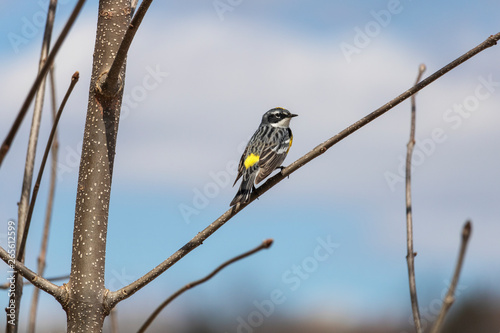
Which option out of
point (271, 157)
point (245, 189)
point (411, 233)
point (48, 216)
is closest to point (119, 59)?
point (48, 216)

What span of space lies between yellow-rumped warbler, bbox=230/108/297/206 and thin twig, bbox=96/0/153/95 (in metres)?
2.44

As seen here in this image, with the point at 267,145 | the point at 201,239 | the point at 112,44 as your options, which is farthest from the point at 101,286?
the point at 267,145

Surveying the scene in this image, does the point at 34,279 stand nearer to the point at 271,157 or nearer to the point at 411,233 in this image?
the point at 411,233

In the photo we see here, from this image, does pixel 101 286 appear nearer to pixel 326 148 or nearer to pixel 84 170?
pixel 84 170

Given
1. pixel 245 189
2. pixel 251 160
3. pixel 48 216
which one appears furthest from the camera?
pixel 251 160

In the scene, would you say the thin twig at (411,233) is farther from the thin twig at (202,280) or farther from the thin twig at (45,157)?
the thin twig at (45,157)

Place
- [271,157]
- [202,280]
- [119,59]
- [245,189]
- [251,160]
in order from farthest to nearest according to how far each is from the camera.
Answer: [251,160], [271,157], [245,189], [119,59], [202,280]

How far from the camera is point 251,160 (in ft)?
22.1

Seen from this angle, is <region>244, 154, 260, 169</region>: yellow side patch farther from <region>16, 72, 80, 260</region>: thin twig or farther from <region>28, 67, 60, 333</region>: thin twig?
<region>16, 72, 80, 260</region>: thin twig

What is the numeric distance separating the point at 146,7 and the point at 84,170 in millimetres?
854

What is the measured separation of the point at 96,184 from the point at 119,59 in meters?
0.60

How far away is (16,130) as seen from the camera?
1419mm

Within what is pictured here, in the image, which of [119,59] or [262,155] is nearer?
[119,59]

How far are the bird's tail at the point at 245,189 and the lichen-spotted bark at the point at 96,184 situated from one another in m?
2.28
